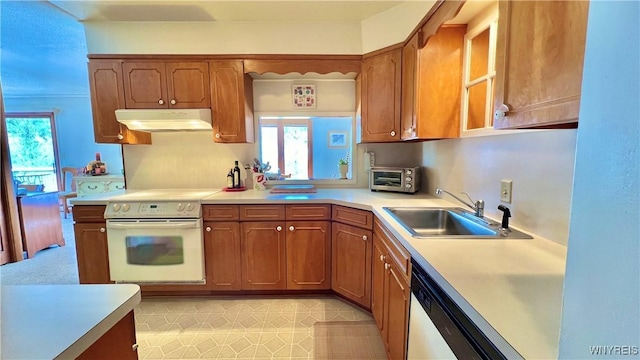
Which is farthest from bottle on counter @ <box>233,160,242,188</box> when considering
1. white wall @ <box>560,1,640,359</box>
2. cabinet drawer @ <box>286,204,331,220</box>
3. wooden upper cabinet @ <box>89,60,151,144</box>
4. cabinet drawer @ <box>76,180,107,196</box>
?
cabinet drawer @ <box>76,180,107,196</box>

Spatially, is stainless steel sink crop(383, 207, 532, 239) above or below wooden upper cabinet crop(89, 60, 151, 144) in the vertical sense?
below

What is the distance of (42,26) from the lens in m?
2.41

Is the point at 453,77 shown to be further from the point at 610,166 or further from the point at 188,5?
the point at 188,5

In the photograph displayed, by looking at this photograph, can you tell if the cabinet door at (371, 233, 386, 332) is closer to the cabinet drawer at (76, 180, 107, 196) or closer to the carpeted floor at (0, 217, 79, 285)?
the carpeted floor at (0, 217, 79, 285)

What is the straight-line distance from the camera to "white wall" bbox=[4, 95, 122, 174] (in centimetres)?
530

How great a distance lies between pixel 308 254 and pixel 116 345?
5.46 feet

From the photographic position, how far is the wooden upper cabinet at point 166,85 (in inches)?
94.7

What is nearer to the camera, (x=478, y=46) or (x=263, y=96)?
(x=478, y=46)

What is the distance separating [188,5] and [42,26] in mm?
1481

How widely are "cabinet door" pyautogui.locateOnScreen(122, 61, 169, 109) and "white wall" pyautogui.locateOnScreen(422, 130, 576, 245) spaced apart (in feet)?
8.27

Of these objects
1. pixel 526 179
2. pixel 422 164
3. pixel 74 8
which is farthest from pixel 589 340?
pixel 74 8

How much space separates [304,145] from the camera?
3291 millimetres

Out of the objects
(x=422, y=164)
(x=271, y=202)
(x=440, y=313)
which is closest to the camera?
(x=440, y=313)

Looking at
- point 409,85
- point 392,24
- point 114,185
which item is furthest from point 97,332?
point 114,185
